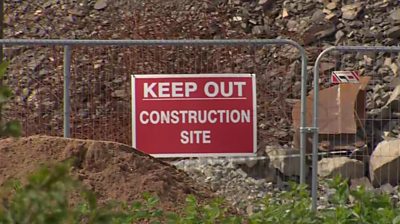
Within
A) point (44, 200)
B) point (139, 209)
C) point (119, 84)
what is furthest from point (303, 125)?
point (44, 200)

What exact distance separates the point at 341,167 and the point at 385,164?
15.2 inches

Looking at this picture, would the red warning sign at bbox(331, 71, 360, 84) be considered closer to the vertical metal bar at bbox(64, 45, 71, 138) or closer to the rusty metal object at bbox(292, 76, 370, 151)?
the rusty metal object at bbox(292, 76, 370, 151)

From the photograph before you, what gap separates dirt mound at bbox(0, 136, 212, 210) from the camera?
7.20 metres

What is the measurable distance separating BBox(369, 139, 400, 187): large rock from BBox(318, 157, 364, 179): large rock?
0.15 m

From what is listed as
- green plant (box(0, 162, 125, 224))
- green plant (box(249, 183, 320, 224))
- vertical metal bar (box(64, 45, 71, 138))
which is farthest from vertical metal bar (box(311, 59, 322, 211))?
green plant (box(0, 162, 125, 224))

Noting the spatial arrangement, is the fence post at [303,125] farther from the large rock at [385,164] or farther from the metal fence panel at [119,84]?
the large rock at [385,164]

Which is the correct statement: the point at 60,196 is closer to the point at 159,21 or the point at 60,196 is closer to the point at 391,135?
the point at 391,135

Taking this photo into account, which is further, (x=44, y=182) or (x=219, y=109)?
(x=219, y=109)

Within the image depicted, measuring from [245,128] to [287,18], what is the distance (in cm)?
871

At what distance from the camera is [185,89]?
801 cm

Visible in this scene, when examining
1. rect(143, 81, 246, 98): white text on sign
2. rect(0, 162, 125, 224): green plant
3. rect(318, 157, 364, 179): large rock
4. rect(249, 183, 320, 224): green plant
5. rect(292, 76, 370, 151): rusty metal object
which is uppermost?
rect(143, 81, 246, 98): white text on sign

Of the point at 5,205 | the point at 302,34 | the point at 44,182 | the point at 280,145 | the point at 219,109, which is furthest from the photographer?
the point at 302,34

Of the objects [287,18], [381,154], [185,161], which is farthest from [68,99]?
[287,18]

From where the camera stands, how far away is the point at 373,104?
9.13 metres
